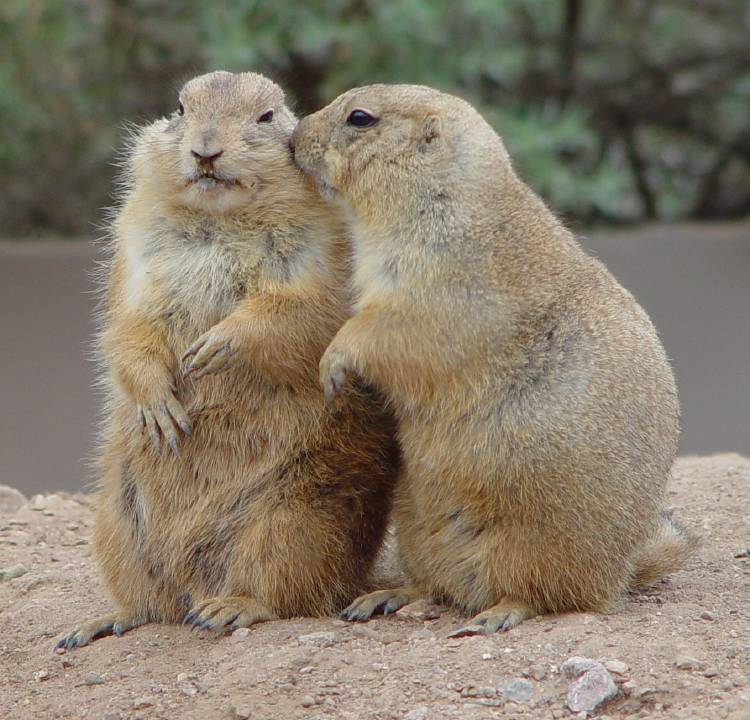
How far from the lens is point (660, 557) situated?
16.7 feet

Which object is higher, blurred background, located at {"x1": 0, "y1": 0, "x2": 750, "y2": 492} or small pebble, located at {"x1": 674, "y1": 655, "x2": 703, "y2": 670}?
blurred background, located at {"x1": 0, "y1": 0, "x2": 750, "y2": 492}

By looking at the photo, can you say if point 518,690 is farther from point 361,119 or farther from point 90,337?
point 90,337

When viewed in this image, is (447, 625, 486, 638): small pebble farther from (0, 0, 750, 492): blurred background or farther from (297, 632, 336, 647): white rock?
(0, 0, 750, 492): blurred background

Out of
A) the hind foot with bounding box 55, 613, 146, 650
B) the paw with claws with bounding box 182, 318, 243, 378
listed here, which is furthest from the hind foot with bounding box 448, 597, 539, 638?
the hind foot with bounding box 55, 613, 146, 650

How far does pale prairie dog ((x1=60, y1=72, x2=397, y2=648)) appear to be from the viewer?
4949mm

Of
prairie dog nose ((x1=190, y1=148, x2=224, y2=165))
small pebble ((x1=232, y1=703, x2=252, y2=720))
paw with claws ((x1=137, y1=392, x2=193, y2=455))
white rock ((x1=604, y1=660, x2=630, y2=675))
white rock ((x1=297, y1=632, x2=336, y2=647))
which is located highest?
prairie dog nose ((x1=190, y1=148, x2=224, y2=165))

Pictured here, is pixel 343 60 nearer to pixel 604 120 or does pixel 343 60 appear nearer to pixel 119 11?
pixel 119 11

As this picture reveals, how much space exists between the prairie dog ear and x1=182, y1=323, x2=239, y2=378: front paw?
91 cm

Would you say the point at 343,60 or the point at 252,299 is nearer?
the point at 252,299

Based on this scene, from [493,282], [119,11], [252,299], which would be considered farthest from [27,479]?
[493,282]

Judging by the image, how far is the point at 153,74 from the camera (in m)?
11.7

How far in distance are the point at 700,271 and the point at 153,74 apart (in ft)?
15.7

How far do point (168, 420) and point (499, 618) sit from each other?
1.34m

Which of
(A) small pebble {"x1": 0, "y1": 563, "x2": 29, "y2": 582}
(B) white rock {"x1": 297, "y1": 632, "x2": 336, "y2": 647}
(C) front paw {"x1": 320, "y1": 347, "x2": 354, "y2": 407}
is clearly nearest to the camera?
(B) white rock {"x1": 297, "y1": 632, "x2": 336, "y2": 647}
